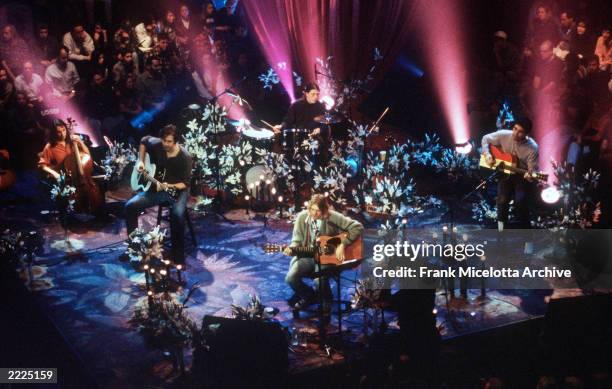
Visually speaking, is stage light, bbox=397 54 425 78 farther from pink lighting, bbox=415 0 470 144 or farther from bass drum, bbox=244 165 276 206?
bass drum, bbox=244 165 276 206

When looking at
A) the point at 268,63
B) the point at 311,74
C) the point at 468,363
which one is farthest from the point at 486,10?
the point at 468,363

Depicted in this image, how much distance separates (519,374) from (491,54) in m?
8.21

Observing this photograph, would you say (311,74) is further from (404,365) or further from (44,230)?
(404,365)

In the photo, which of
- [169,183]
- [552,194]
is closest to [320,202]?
[169,183]

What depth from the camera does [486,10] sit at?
12438mm

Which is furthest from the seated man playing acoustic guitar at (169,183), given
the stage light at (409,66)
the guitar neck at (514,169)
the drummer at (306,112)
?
the stage light at (409,66)

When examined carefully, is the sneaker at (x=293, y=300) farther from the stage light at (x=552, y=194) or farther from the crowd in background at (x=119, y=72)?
the crowd in background at (x=119, y=72)

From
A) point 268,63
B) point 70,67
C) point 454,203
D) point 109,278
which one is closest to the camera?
point 109,278

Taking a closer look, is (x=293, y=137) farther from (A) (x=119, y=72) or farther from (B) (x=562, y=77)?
(B) (x=562, y=77)

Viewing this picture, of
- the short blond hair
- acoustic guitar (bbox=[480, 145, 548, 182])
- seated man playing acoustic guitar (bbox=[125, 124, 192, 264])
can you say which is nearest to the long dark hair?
seated man playing acoustic guitar (bbox=[125, 124, 192, 264])

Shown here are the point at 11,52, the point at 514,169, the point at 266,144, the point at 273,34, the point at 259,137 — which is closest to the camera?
the point at 514,169

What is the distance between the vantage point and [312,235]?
21.6 feet

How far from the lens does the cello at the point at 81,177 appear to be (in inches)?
352

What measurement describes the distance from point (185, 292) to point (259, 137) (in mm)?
3611
